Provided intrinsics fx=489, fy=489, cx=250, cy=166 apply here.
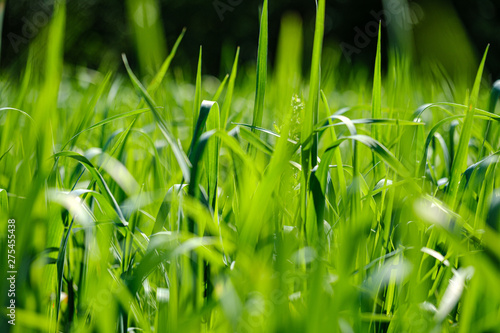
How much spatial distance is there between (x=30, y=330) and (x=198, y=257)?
181 mm

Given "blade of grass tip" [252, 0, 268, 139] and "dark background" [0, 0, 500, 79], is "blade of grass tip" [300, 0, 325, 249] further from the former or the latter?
"dark background" [0, 0, 500, 79]

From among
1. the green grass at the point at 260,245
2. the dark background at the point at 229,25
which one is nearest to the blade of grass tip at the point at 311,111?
the green grass at the point at 260,245

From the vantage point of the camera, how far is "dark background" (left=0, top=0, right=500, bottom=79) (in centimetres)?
503

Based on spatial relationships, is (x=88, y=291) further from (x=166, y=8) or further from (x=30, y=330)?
(x=166, y=8)

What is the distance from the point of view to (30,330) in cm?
47

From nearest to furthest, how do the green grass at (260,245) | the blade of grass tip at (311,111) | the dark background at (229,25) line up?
the green grass at (260,245), the blade of grass tip at (311,111), the dark background at (229,25)

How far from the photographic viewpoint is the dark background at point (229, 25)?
16.5 ft

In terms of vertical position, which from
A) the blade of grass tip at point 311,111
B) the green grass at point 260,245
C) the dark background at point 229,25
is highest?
the dark background at point 229,25

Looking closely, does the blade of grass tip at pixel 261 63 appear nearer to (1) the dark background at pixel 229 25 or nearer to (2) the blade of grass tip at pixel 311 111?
(2) the blade of grass tip at pixel 311 111

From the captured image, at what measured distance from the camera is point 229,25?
5297 mm

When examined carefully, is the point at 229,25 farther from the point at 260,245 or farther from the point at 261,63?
the point at 260,245

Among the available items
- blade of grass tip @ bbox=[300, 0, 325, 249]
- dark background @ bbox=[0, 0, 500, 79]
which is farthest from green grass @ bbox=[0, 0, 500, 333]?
dark background @ bbox=[0, 0, 500, 79]

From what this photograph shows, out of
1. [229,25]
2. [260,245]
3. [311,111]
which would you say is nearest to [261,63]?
[311,111]

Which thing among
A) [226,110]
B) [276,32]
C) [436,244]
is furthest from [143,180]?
[276,32]
